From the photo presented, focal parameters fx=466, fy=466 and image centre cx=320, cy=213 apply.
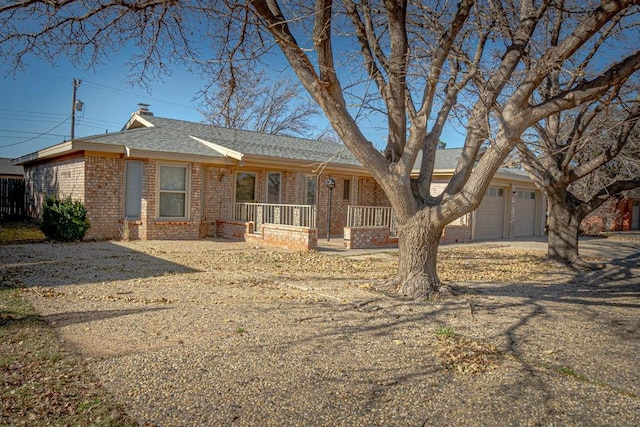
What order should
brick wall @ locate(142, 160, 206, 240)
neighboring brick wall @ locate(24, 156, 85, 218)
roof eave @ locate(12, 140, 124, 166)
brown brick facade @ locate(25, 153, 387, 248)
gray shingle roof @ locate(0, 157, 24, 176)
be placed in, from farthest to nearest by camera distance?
gray shingle roof @ locate(0, 157, 24, 176) < brick wall @ locate(142, 160, 206, 240) < neighboring brick wall @ locate(24, 156, 85, 218) < brown brick facade @ locate(25, 153, 387, 248) < roof eave @ locate(12, 140, 124, 166)

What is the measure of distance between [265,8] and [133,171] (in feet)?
28.6

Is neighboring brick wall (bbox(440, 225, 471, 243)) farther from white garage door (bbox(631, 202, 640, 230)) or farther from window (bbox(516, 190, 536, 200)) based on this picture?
white garage door (bbox(631, 202, 640, 230))

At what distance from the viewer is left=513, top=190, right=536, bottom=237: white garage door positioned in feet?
68.9

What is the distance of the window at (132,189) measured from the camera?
13.4 meters

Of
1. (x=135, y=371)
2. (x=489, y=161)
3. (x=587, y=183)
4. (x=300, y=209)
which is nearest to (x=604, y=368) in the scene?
(x=489, y=161)

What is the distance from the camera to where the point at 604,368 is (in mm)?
4207

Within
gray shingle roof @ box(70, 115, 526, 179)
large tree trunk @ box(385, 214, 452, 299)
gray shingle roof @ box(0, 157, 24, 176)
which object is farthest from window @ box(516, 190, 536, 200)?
gray shingle roof @ box(0, 157, 24, 176)

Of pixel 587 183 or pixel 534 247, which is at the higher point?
pixel 587 183

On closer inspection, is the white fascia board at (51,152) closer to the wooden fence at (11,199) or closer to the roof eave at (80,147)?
the roof eave at (80,147)

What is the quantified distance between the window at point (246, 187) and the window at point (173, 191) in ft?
6.94

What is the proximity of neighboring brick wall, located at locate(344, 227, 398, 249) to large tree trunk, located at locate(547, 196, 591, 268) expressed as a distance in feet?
15.0

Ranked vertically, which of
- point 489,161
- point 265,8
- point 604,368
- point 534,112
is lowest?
point 604,368

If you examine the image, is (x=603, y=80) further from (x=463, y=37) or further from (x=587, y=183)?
(x=587, y=183)

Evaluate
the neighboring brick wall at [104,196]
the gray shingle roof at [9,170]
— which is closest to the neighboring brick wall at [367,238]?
the neighboring brick wall at [104,196]
